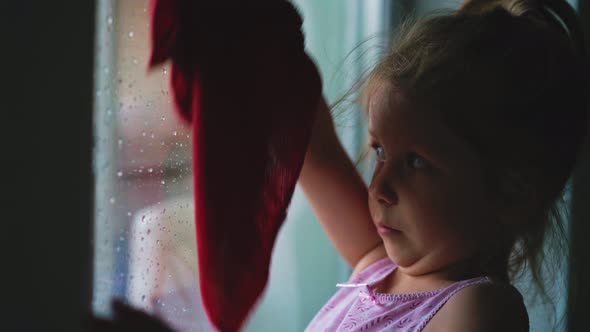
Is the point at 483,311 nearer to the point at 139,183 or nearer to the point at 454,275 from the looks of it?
the point at 454,275

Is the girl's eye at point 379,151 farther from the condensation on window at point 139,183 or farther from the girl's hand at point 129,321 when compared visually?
the girl's hand at point 129,321

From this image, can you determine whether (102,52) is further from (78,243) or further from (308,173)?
(308,173)

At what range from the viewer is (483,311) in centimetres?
73

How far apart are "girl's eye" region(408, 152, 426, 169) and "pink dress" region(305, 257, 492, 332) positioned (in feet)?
0.50

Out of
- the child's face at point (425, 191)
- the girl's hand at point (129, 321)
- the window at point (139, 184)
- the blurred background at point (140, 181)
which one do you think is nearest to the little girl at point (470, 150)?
the child's face at point (425, 191)

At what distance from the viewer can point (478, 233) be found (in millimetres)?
790

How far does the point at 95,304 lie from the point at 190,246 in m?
0.21

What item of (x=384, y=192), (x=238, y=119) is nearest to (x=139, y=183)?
(x=238, y=119)

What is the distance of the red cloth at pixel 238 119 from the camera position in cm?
56

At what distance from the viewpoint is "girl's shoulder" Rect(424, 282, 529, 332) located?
2.38 feet

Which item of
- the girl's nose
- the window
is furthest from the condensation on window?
the girl's nose

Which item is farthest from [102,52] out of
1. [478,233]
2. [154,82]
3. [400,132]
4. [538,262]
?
[538,262]

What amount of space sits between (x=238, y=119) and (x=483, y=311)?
37cm

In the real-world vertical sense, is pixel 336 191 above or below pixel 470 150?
below
